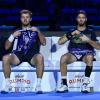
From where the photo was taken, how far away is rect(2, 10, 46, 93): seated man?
515 cm

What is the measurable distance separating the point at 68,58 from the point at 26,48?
0.58 metres

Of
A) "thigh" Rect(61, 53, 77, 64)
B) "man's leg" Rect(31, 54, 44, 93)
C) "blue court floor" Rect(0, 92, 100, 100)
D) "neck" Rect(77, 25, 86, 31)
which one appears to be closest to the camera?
"blue court floor" Rect(0, 92, 100, 100)

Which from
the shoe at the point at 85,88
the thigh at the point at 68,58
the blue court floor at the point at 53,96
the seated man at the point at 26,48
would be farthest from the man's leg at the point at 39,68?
the shoe at the point at 85,88

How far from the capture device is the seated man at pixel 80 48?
5.20 meters

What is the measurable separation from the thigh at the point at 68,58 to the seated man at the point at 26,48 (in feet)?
1.01

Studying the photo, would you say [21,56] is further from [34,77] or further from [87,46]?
[87,46]

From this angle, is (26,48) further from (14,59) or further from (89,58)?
(89,58)

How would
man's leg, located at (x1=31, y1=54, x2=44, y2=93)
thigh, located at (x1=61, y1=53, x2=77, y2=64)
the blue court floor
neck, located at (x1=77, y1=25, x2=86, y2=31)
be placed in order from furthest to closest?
neck, located at (x1=77, y1=25, x2=86, y2=31), thigh, located at (x1=61, y1=53, x2=77, y2=64), man's leg, located at (x1=31, y1=54, x2=44, y2=93), the blue court floor

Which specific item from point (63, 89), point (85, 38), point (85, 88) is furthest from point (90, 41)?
point (63, 89)

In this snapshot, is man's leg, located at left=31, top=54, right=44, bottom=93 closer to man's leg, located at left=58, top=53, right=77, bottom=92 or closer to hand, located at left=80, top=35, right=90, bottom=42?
man's leg, located at left=58, top=53, right=77, bottom=92

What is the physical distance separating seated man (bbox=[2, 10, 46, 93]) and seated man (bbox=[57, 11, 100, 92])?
298 mm

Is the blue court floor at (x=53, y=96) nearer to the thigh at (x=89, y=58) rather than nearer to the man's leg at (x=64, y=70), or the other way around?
the man's leg at (x=64, y=70)

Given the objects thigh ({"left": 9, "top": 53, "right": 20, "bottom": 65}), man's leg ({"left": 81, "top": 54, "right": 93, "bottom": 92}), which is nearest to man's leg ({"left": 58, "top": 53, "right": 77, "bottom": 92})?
man's leg ({"left": 81, "top": 54, "right": 93, "bottom": 92})

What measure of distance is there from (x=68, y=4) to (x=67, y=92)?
3.26 metres
